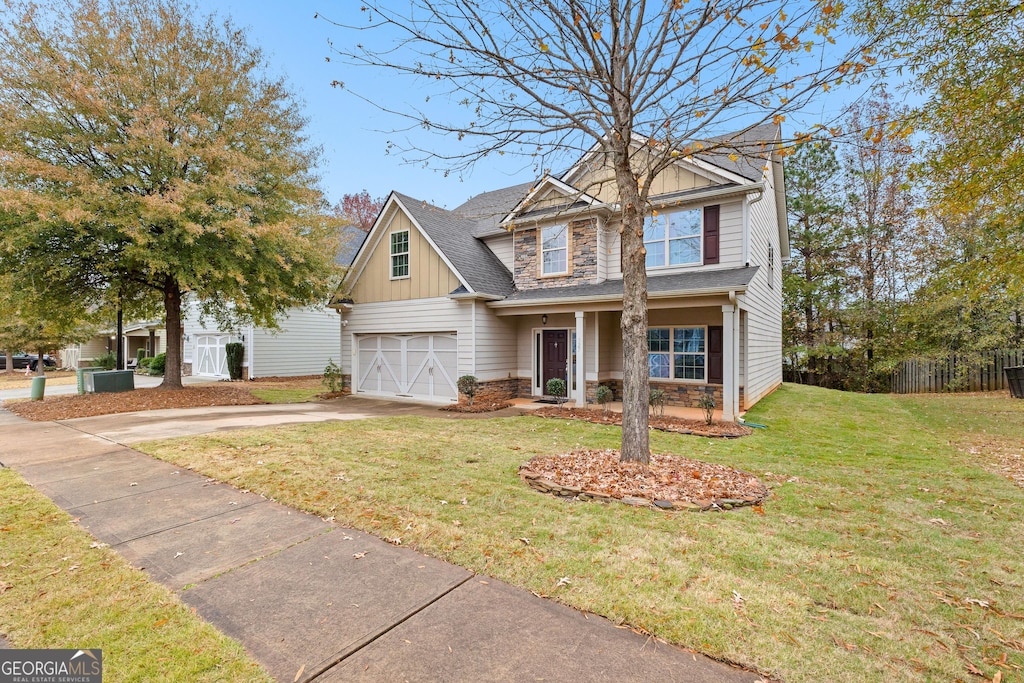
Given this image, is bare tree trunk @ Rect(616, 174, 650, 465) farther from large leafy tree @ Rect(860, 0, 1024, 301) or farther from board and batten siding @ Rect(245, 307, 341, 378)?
board and batten siding @ Rect(245, 307, 341, 378)

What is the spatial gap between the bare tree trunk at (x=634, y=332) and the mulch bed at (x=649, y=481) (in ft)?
1.06

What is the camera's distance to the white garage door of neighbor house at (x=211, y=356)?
2283 centimetres

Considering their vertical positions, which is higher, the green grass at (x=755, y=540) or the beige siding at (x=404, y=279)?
the beige siding at (x=404, y=279)

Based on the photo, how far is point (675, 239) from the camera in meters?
12.0

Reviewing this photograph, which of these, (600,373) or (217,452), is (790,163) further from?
(217,452)

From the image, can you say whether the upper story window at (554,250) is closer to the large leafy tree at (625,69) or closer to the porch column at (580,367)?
the porch column at (580,367)

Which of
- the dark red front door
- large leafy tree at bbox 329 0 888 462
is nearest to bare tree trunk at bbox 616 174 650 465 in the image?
large leafy tree at bbox 329 0 888 462

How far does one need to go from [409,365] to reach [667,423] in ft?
27.3

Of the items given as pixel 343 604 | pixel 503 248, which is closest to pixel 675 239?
pixel 503 248

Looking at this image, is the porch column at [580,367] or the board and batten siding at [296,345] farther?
the board and batten siding at [296,345]

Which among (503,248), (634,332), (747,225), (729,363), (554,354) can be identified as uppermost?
(503,248)

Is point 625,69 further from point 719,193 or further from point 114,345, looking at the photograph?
point 114,345

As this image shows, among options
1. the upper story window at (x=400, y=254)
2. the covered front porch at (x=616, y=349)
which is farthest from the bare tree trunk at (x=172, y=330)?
the covered front porch at (x=616, y=349)

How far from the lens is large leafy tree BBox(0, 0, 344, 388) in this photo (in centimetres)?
1121
